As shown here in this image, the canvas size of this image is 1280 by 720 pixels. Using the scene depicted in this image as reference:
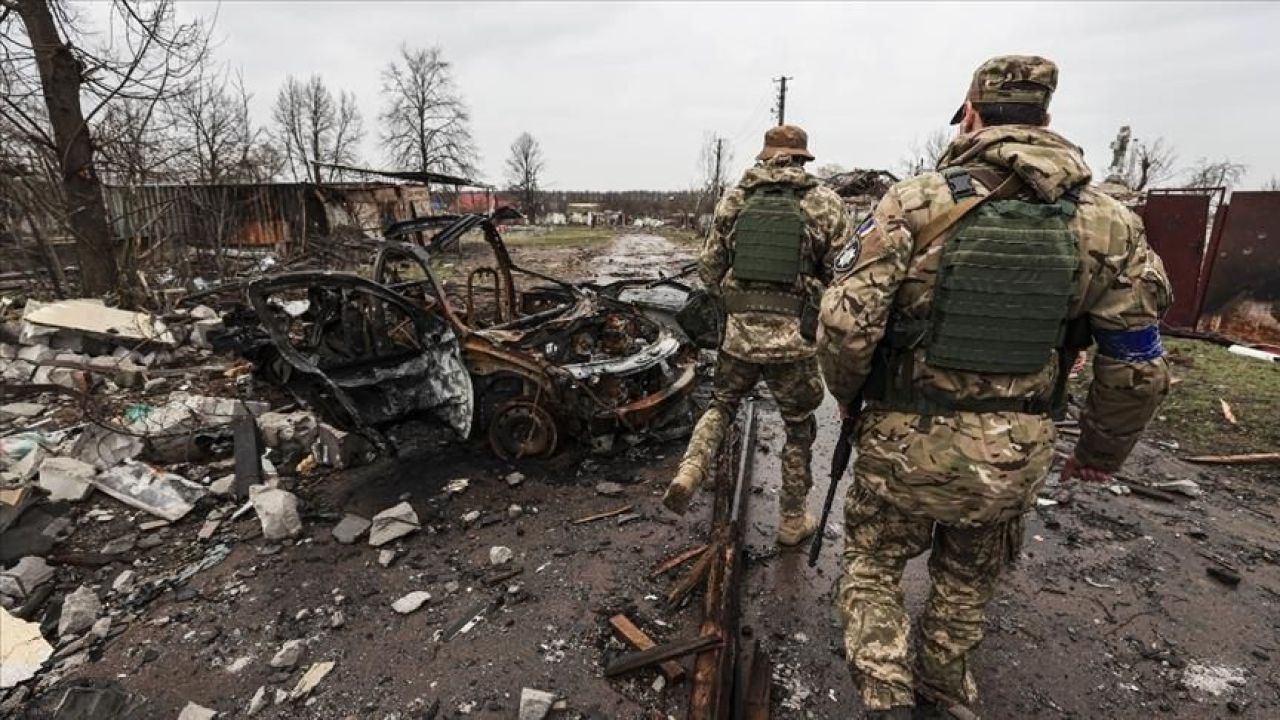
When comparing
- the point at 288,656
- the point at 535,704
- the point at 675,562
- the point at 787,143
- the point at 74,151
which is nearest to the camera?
the point at 535,704

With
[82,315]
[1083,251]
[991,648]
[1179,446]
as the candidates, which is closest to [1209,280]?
[1179,446]

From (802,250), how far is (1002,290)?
51.9 inches

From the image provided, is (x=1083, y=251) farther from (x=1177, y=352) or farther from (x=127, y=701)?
(x=1177, y=352)

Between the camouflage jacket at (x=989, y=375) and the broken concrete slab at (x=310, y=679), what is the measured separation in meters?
2.43

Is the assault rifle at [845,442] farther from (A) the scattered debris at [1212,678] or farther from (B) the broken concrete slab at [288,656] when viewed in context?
(B) the broken concrete slab at [288,656]

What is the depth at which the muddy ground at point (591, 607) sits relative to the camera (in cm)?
239

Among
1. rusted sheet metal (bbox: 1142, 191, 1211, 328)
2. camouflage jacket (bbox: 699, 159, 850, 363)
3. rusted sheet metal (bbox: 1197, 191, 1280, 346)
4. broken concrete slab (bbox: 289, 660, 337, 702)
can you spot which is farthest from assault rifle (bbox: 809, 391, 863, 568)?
rusted sheet metal (bbox: 1197, 191, 1280, 346)

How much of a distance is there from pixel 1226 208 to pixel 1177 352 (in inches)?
77.3

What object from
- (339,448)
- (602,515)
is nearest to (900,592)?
(602,515)

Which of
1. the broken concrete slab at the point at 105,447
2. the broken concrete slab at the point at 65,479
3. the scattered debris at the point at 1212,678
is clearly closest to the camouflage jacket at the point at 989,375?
the scattered debris at the point at 1212,678

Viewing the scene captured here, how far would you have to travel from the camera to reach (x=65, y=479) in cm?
395

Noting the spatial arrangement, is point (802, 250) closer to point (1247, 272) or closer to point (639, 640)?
point (639, 640)

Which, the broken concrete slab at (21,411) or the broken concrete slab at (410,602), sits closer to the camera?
the broken concrete slab at (410,602)

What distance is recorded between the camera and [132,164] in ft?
26.9
